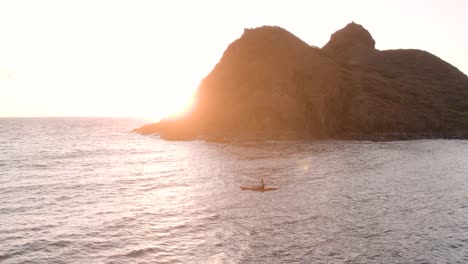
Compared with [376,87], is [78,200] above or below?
below

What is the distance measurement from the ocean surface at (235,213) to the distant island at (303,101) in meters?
55.6

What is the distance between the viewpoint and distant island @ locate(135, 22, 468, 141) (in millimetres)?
125500

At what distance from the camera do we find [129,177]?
193 feet

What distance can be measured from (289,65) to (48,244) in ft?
413

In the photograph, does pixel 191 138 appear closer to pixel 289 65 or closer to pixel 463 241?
pixel 289 65

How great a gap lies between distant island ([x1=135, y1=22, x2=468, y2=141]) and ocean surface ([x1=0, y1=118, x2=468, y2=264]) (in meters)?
55.6

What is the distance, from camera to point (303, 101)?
440 ft

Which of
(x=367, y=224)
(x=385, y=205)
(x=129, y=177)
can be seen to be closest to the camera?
(x=367, y=224)

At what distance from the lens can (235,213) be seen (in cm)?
3719

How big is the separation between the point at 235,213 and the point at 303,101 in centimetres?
10191

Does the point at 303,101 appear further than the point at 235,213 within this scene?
Yes

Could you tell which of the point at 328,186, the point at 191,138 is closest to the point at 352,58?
the point at 191,138

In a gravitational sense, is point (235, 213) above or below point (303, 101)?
below

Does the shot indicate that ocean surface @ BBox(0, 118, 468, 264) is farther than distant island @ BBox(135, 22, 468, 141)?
No
